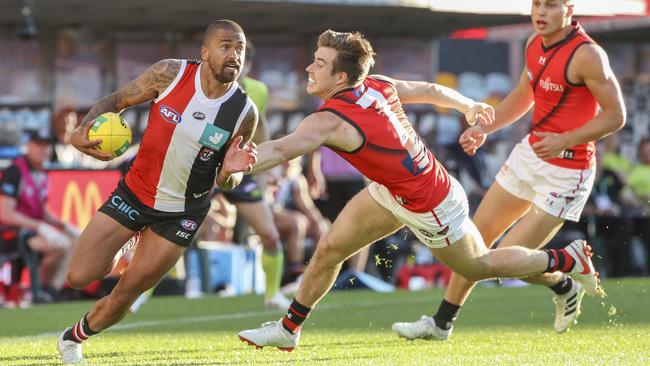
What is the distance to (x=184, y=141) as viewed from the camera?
27.4ft

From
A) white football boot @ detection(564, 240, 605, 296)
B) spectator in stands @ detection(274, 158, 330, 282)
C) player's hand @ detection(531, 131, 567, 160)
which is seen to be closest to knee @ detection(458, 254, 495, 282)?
white football boot @ detection(564, 240, 605, 296)

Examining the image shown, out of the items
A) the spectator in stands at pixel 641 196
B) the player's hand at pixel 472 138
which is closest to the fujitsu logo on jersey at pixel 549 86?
the player's hand at pixel 472 138

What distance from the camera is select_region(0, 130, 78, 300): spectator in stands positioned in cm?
1510

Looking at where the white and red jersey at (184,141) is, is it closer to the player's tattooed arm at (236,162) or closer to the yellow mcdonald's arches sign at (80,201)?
the player's tattooed arm at (236,162)

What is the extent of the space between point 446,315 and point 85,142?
9.84 feet

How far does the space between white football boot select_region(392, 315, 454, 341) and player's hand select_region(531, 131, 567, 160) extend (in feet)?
5.01

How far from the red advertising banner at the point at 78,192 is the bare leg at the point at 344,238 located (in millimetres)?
7536

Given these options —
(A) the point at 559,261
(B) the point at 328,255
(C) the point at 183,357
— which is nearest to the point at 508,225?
(A) the point at 559,261

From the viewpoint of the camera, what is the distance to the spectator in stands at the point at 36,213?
1510cm

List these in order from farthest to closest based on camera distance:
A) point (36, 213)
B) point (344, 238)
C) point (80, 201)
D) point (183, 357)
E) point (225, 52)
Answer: point (80, 201) < point (36, 213) < point (183, 357) < point (344, 238) < point (225, 52)

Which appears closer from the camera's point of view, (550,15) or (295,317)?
(295,317)

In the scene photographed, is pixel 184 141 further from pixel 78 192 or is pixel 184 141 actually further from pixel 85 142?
pixel 78 192

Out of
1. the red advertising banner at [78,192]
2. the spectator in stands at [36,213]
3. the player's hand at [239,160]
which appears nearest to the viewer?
the player's hand at [239,160]

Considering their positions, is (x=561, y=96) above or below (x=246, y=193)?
above
